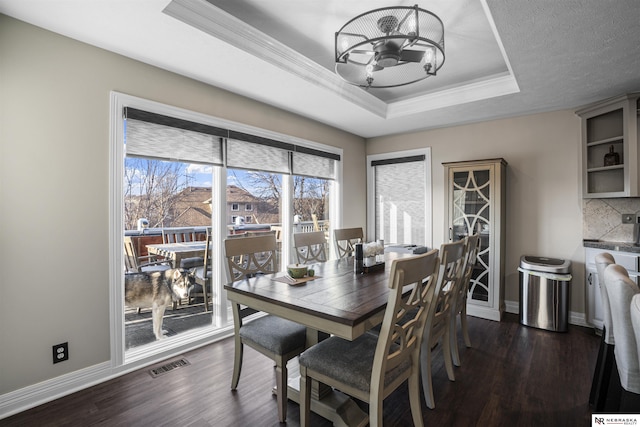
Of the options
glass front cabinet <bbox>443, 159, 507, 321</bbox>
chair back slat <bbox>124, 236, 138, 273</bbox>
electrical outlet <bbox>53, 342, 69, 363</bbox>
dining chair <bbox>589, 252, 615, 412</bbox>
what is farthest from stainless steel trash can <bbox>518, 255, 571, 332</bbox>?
electrical outlet <bbox>53, 342, 69, 363</bbox>

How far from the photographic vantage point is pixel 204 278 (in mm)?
3170

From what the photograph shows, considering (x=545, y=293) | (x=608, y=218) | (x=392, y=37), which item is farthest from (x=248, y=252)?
(x=608, y=218)

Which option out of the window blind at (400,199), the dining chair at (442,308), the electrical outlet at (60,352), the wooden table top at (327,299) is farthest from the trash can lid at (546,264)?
the electrical outlet at (60,352)

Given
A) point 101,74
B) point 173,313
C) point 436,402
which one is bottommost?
point 436,402

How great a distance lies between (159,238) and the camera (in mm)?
2785

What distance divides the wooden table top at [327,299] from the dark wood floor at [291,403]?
2.42 ft

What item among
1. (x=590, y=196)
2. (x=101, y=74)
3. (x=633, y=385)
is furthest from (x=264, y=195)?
(x=590, y=196)

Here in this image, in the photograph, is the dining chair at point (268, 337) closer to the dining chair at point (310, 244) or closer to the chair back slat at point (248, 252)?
the chair back slat at point (248, 252)

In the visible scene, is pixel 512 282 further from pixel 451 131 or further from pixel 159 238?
pixel 159 238

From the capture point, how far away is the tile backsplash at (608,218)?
128 inches

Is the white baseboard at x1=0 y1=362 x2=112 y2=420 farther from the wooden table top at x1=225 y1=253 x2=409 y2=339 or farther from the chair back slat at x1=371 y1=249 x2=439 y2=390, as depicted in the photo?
the chair back slat at x1=371 y1=249 x2=439 y2=390

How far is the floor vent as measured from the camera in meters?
2.45

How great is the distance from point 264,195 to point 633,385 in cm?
327

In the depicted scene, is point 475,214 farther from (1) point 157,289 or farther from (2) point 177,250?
(1) point 157,289
